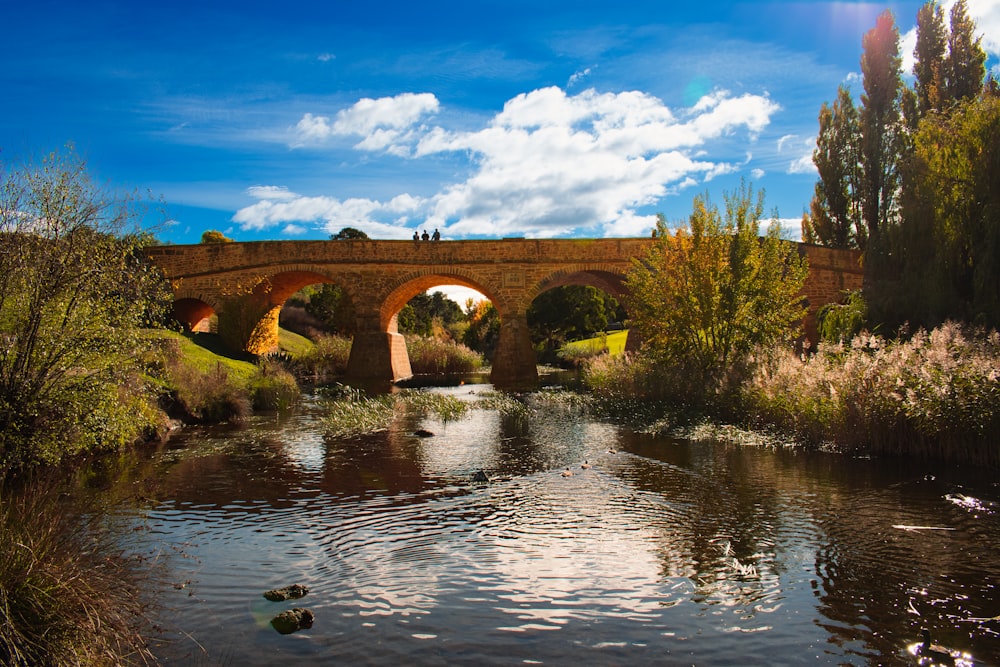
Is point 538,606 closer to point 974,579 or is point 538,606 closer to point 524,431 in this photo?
point 974,579

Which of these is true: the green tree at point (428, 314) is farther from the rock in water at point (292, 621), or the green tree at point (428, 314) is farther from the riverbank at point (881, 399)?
the rock in water at point (292, 621)

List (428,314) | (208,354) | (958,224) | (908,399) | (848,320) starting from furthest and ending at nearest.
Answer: (428,314) < (208,354) < (848,320) < (958,224) < (908,399)

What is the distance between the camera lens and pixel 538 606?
5035 mm

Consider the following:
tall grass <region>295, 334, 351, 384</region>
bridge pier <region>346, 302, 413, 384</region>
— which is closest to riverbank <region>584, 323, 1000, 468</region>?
bridge pier <region>346, 302, 413, 384</region>

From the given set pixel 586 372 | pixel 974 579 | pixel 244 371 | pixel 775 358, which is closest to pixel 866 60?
pixel 586 372

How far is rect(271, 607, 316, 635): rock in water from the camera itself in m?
4.57

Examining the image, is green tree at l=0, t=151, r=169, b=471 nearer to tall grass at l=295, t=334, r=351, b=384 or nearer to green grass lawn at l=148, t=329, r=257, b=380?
green grass lawn at l=148, t=329, r=257, b=380

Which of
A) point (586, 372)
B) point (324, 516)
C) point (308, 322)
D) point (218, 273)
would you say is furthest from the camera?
point (308, 322)

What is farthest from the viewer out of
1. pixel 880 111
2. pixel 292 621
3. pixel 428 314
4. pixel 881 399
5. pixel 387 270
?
pixel 428 314

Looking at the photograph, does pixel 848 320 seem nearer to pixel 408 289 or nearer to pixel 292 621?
pixel 292 621

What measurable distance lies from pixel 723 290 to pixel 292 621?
1424 cm

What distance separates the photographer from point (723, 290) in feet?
54.5

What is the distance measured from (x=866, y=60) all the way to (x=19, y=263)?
123 ft

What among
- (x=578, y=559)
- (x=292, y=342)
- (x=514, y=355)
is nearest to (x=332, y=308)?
(x=292, y=342)
